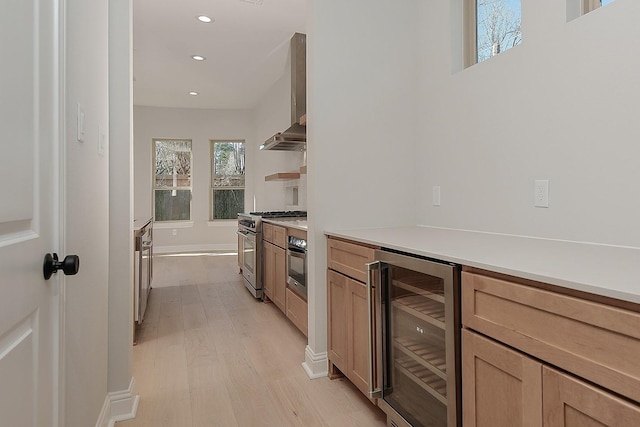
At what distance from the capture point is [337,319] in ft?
7.29

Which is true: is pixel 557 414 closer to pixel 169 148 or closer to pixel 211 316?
pixel 211 316

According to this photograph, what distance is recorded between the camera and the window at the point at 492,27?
1.97m

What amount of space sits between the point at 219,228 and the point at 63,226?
7.15 meters

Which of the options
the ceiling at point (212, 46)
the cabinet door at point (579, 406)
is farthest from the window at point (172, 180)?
the cabinet door at point (579, 406)

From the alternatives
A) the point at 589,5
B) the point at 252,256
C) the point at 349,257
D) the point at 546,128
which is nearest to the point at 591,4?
the point at 589,5

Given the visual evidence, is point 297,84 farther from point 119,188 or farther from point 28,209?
point 28,209

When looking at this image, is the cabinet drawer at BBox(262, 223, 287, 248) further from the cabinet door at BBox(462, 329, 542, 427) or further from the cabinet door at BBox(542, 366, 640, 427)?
the cabinet door at BBox(542, 366, 640, 427)

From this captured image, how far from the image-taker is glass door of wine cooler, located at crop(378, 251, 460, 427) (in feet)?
4.33

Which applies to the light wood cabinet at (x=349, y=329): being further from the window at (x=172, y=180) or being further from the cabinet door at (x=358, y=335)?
the window at (x=172, y=180)

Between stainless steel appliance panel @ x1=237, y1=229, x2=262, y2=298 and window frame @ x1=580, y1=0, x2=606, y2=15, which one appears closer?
window frame @ x1=580, y1=0, x2=606, y2=15

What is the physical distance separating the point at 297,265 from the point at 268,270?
97 centimetres

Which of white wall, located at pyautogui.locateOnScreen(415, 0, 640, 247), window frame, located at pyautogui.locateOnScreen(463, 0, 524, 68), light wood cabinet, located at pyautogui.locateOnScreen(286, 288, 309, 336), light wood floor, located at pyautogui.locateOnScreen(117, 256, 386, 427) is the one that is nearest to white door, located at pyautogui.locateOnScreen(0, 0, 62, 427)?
light wood floor, located at pyautogui.locateOnScreen(117, 256, 386, 427)

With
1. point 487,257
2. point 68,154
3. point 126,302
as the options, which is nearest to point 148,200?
point 126,302

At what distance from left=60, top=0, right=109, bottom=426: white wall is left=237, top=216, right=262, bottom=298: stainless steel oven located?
2352 mm
